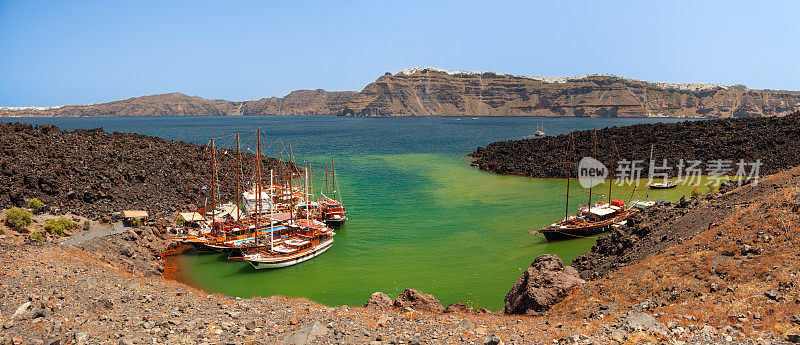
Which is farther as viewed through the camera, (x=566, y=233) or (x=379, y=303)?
(x=566, y=233)

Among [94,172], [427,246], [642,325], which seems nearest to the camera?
[642,325]

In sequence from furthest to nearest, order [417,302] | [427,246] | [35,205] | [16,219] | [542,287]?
[35,205], [427,246], [16,219], [542,287], [417,302]

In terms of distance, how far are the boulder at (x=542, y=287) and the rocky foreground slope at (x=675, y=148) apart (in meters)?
41.0

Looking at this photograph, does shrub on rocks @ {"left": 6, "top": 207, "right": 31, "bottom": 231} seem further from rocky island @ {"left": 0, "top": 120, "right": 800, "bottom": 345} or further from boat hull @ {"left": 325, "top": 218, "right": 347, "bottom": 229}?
boat hull @ {"left": 325, "top": 218, "right": 347, "bottom": 229}

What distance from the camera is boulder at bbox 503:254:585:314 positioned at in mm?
17328

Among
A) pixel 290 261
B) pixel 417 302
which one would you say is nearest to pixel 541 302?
pixel 417 302

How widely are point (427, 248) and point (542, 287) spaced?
14.7m

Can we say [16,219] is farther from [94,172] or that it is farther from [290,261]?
[290,261]

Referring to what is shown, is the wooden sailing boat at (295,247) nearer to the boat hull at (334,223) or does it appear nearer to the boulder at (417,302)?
the boat hull at (334,223)

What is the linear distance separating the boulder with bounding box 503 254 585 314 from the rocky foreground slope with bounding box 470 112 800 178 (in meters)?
41.0

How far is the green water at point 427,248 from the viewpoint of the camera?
25.2m

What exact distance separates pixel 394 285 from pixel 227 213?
19994 millimetres

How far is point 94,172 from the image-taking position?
4256 centimetres

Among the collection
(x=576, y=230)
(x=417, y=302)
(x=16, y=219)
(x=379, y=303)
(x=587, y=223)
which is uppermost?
(x=16, y=219)
